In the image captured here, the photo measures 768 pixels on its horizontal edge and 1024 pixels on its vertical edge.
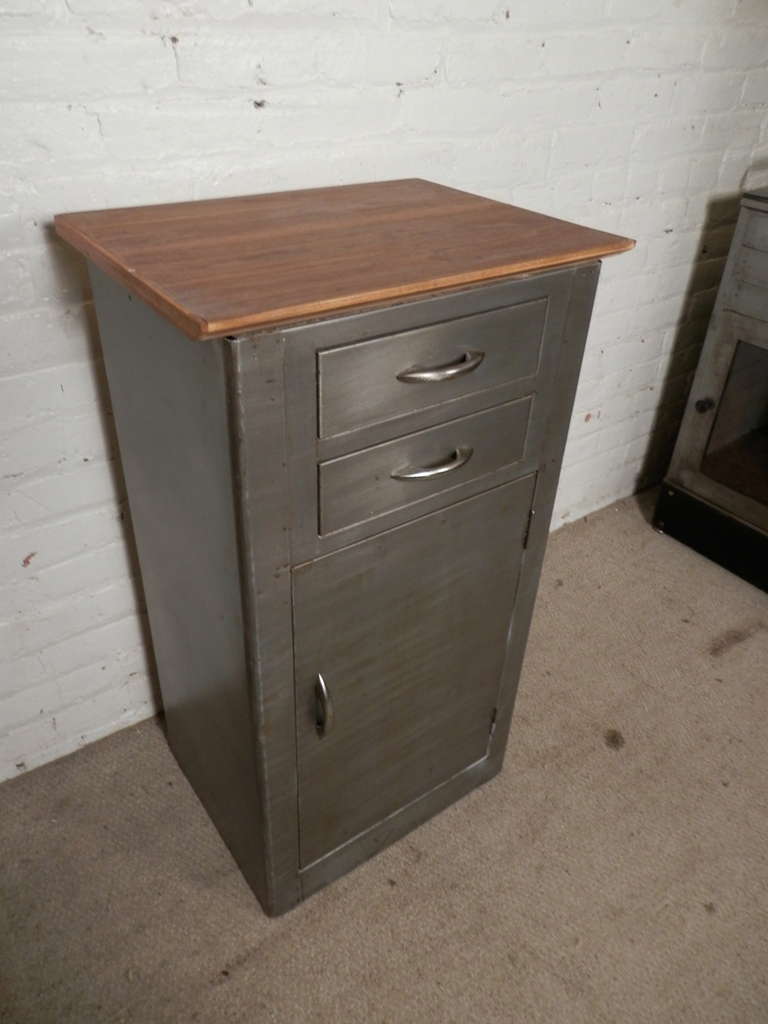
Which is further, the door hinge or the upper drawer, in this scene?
the door hinge

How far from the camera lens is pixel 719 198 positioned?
203 cm

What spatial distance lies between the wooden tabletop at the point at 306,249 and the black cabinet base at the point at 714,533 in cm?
124

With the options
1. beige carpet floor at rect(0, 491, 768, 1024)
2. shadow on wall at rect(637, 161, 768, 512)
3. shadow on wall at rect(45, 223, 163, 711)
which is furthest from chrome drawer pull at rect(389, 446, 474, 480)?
shadow on wall at rect(637, 161, 768, 512)

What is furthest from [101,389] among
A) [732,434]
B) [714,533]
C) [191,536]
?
[732,434]

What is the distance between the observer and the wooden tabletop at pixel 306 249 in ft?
2.63

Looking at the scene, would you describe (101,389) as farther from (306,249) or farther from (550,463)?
(550,463)

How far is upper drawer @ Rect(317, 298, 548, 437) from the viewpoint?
87 centimetres

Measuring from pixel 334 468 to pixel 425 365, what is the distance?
164 millimetres

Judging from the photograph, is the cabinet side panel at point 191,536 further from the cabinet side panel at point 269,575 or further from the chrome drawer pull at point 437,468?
the chrome drawer pull at point 437,468

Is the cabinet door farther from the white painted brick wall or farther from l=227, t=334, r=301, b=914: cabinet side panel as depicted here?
the white painted brick wall

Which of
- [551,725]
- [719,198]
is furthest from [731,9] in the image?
[551,725]

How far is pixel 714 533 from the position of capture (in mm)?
2135

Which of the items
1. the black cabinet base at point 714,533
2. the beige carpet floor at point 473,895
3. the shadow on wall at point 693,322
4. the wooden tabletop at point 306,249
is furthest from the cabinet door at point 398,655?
the shadow on wall at point 693,322

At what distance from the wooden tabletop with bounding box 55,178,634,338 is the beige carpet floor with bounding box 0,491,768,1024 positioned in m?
1.02
